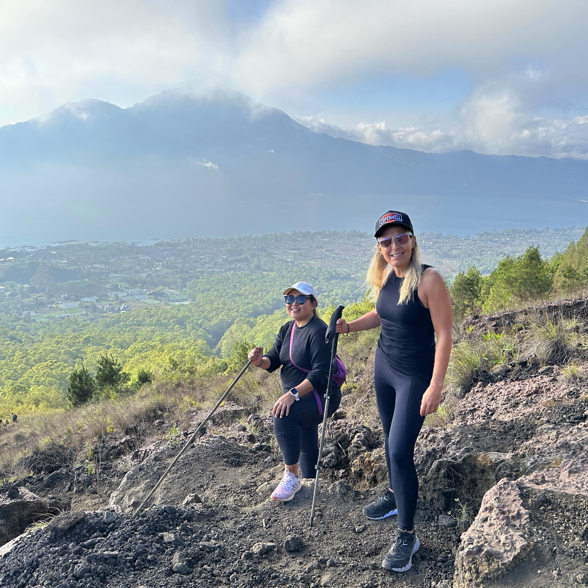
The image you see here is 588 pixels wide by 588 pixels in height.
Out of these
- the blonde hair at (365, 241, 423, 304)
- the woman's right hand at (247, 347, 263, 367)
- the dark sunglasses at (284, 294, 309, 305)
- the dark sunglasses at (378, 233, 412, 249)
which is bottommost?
the woman's right hand at (247, 347, 263, 367)

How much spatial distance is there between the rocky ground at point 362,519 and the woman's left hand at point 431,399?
0.61m

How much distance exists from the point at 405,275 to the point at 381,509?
182 cm

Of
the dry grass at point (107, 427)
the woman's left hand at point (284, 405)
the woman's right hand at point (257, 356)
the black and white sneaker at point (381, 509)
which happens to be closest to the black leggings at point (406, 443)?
the black and white sneaker at point (381, 509)

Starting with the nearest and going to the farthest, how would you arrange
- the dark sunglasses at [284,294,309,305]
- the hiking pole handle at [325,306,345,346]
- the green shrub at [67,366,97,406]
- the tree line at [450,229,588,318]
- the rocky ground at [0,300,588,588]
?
the rocky ground at [0,300,588,588]
the hiking pole handle at [325,306,345,346]
the dark sunglasses at [284,294,309,305]
the tree line at [450,229,588,318]
the green shrub at [67,366,97,406]

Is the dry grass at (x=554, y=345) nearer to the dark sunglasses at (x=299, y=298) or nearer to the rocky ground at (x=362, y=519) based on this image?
the rocky ground at (x=362, y=519)

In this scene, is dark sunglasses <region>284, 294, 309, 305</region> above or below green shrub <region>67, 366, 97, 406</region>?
above

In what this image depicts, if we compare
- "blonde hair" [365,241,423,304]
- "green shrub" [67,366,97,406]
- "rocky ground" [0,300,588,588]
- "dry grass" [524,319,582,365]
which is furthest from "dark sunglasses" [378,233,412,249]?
"green shrub" [67,366,97,406]

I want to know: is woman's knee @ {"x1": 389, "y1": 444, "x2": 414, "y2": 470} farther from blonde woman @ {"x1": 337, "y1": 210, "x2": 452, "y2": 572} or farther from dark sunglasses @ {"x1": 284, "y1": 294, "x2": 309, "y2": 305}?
dark sunglasses @ {"x1": 284, "y1": 294, "x2": 309, "y2": 305}

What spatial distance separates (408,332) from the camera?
8.68ft

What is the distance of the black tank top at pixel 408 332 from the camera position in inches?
102

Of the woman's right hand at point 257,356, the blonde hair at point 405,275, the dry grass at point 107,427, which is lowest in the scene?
the dry grass at point 107,427

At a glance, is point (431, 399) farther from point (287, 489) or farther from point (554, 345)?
point (554, 345)

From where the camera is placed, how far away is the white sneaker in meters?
3.43

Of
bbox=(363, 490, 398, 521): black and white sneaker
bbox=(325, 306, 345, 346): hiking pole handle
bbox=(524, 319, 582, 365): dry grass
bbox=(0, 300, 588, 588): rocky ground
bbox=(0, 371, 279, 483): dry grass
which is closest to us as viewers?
bbox=(0, 300, 588, 588): rocky ground
